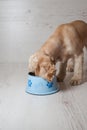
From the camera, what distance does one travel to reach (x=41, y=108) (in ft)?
5.94

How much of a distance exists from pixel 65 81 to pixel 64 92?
0.28 metres

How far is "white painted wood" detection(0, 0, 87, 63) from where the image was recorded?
290 cm

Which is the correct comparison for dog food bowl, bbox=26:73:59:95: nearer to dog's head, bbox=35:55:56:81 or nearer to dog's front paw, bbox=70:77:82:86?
dog's head, bbox=35:55:56:81

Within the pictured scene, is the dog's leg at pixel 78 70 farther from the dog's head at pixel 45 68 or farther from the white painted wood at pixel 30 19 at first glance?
the white painted wood at pixel 30 19

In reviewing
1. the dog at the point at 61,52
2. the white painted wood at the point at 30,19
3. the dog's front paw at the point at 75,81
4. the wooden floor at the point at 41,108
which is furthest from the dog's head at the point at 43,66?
the white painted wood at the point at 30,19

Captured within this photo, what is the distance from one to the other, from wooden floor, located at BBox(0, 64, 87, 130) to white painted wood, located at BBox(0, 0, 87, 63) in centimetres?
68

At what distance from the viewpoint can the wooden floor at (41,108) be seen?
1556 mm

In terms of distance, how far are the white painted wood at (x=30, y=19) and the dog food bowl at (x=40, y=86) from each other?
98cm

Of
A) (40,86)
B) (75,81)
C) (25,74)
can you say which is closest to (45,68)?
(40,86)

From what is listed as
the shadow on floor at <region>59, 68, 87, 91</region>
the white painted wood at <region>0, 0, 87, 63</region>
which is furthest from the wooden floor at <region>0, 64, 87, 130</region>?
the white painted wood at <region>0, 0, 87, 63</region>

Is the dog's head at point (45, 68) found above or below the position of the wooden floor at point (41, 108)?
above

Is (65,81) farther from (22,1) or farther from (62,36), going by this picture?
(22,1)

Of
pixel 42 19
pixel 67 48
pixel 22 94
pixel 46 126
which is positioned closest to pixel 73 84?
pixel 67 48

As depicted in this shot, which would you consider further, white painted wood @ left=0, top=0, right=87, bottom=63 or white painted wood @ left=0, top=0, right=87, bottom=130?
white painted wood @ left=0, top=0, right=87, bottom=63
